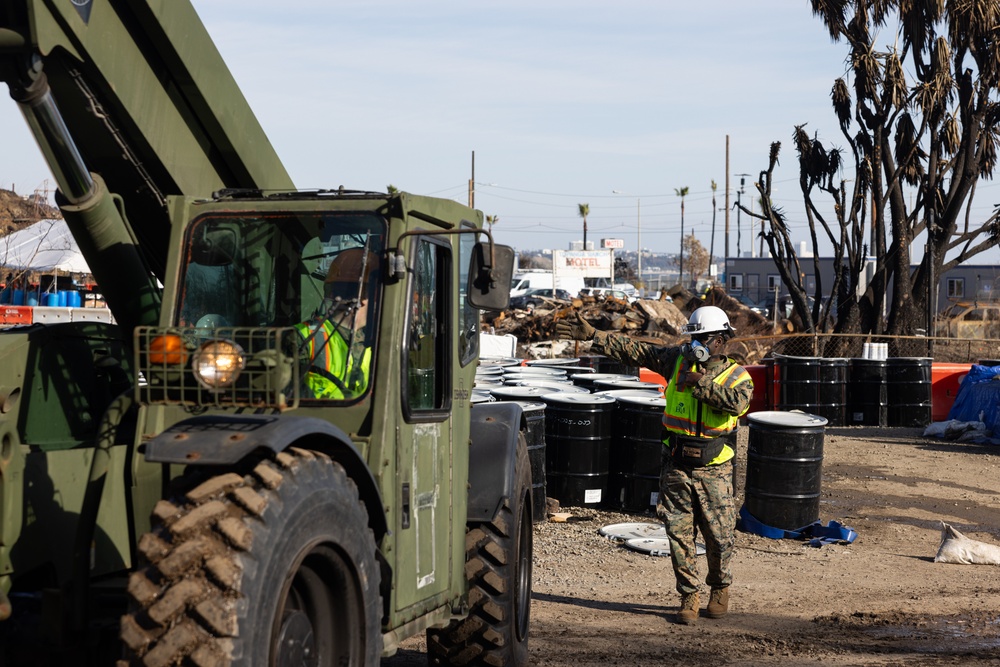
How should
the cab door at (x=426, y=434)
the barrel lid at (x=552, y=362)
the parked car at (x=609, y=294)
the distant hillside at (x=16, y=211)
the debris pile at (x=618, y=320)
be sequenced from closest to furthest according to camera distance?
the cab door at (x=426, y=434) < the barrel lid at (x=552, y=362) < the distant hillside at (x=16, y=211) < the debris pile at (x=618, y=320) < the parked car at (x=609, y=294)

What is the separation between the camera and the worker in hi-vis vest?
14.9 ft

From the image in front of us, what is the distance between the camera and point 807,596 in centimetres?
867

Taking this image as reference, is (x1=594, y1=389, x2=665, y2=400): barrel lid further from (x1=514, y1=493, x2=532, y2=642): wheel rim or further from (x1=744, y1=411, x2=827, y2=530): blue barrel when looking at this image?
(x1=514, y1=493, x2=532, y2=642): wheel rim

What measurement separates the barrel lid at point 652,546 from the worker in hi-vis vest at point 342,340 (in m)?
5.99

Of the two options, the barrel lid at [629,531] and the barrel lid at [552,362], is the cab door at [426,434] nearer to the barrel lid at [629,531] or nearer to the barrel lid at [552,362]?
the barrel lid at [629,531]

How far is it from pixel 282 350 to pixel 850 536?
8.07m

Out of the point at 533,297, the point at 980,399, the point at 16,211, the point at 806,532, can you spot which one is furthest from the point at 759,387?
the point at 533,297

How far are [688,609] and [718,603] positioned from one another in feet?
0.88

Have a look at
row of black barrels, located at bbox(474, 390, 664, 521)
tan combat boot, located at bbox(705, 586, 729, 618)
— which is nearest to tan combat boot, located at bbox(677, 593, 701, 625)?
tan combat boot, located at bbox(705, 586, 729, 618)

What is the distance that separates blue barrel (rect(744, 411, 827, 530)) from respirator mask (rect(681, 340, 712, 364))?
2.73 meters

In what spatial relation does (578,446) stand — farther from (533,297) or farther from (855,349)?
(533,297)

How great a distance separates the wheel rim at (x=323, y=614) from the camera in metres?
3.72

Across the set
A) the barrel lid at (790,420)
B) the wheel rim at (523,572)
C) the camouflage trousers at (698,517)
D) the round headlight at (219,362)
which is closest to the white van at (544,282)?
the barrel lid at (790,420)

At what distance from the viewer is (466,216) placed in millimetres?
5605
